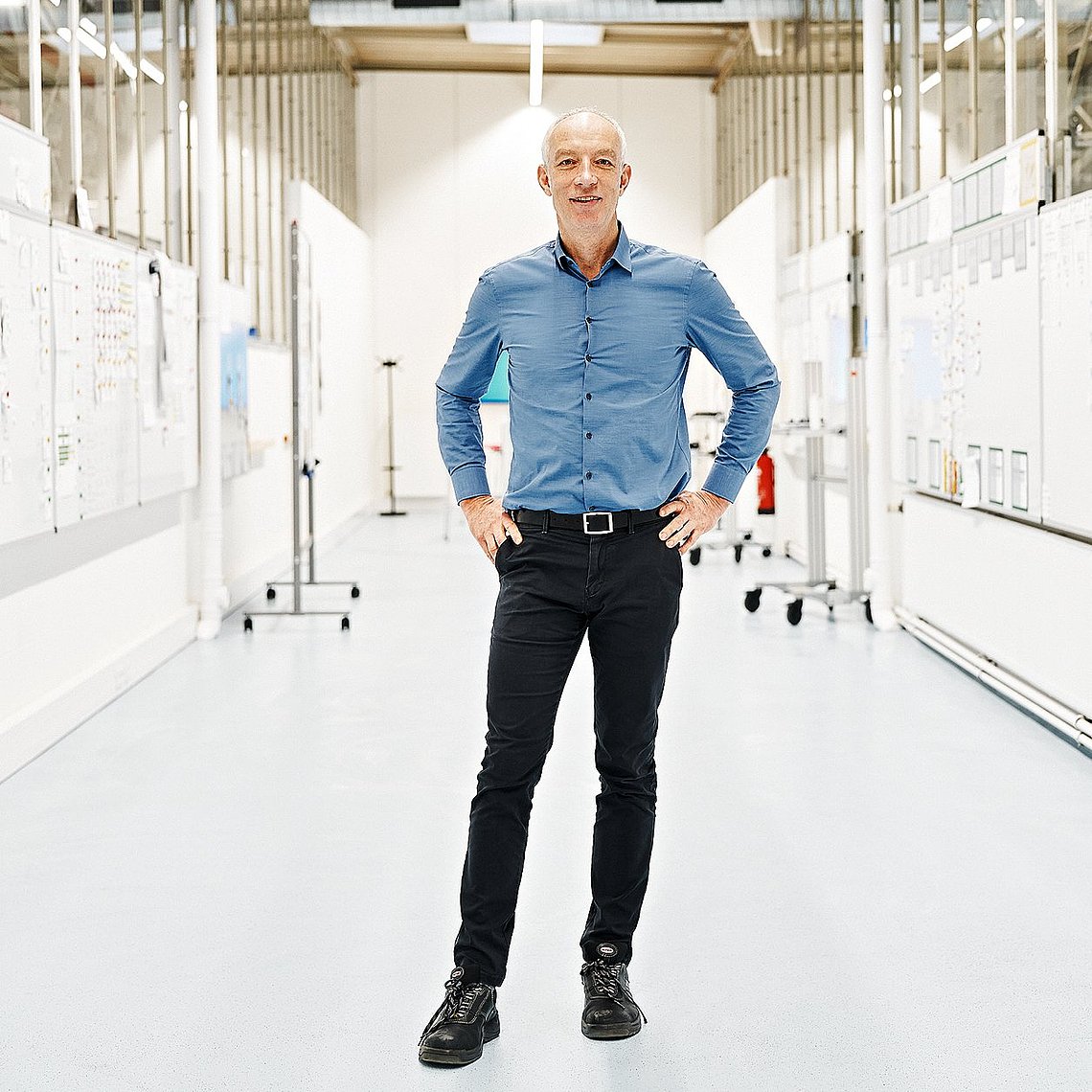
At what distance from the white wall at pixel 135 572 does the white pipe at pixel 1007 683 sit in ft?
11.0

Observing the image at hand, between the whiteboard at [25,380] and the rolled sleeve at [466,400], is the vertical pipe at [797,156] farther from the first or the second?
the rolled sleeve at [466,400]

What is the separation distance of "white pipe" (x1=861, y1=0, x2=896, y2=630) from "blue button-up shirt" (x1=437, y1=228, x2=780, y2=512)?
4.81m

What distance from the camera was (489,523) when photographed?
2338 mm

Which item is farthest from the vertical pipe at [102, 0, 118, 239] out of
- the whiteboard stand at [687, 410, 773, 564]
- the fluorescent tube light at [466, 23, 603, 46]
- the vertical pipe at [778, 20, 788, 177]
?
the fluorescent tube light at [466, 23, 603, 46]

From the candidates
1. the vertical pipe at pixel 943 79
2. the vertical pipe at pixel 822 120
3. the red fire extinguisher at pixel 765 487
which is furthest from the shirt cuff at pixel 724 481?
the red fire extinguisher at pixel 765 487

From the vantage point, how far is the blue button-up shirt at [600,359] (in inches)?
90.3

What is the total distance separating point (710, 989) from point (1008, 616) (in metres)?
3.14

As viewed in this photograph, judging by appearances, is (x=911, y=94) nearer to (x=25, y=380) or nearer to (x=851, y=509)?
(x=851, y=509)

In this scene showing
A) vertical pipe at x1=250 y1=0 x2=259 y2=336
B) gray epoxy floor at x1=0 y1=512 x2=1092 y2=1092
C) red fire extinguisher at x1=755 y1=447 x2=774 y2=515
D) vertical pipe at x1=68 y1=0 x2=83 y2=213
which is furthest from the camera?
red fire extinguisher at x1=755 y1=447 x2=774 y2=515

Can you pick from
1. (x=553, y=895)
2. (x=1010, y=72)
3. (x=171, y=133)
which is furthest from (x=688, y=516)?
(x=171, y=133)

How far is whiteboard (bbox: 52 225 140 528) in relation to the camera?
4648 millimetres

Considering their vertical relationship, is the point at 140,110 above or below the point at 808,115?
below

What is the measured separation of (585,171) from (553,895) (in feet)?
5.50

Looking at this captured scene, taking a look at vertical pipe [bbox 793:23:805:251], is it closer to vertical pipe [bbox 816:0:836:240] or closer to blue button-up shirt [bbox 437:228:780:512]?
vertical pipe [bbox 816:0:836:240]
